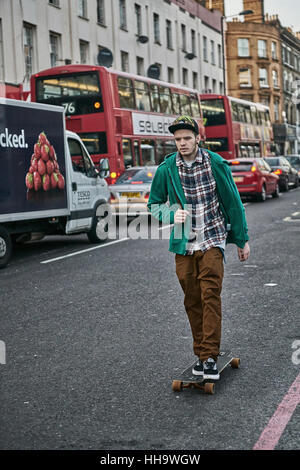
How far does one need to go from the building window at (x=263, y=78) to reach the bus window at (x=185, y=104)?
4246 cm

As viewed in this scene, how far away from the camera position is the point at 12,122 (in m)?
11.5

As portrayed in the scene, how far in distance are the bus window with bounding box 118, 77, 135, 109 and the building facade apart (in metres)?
7.77

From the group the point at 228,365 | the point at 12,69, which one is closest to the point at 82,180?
the point at 228,365

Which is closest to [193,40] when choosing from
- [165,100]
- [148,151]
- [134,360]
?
[165,100]

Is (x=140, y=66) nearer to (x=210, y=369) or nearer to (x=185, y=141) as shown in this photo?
(x=185, y=141)

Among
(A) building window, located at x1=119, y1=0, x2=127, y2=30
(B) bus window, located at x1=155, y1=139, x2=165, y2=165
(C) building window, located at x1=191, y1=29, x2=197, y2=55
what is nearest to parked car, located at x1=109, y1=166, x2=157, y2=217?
(B) bus window, located at x1=155, y1=139, x2=165, y2=165

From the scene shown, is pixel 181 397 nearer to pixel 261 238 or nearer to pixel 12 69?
pixel 261 238

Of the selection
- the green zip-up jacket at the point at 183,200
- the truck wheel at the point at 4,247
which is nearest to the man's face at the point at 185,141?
the green zip-up jacket at the point at 183,200

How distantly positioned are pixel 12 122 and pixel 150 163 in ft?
38.1

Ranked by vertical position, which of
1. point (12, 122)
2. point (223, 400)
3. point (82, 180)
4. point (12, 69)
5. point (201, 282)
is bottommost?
point (223, 400)

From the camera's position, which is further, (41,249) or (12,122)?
(41,249)

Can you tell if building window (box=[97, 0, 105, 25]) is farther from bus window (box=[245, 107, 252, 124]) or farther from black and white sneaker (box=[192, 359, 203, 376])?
black and white sneaker (box=[192, 359, 203, 376])

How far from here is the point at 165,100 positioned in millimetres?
24531

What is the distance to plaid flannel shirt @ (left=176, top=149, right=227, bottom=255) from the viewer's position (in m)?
4.70
